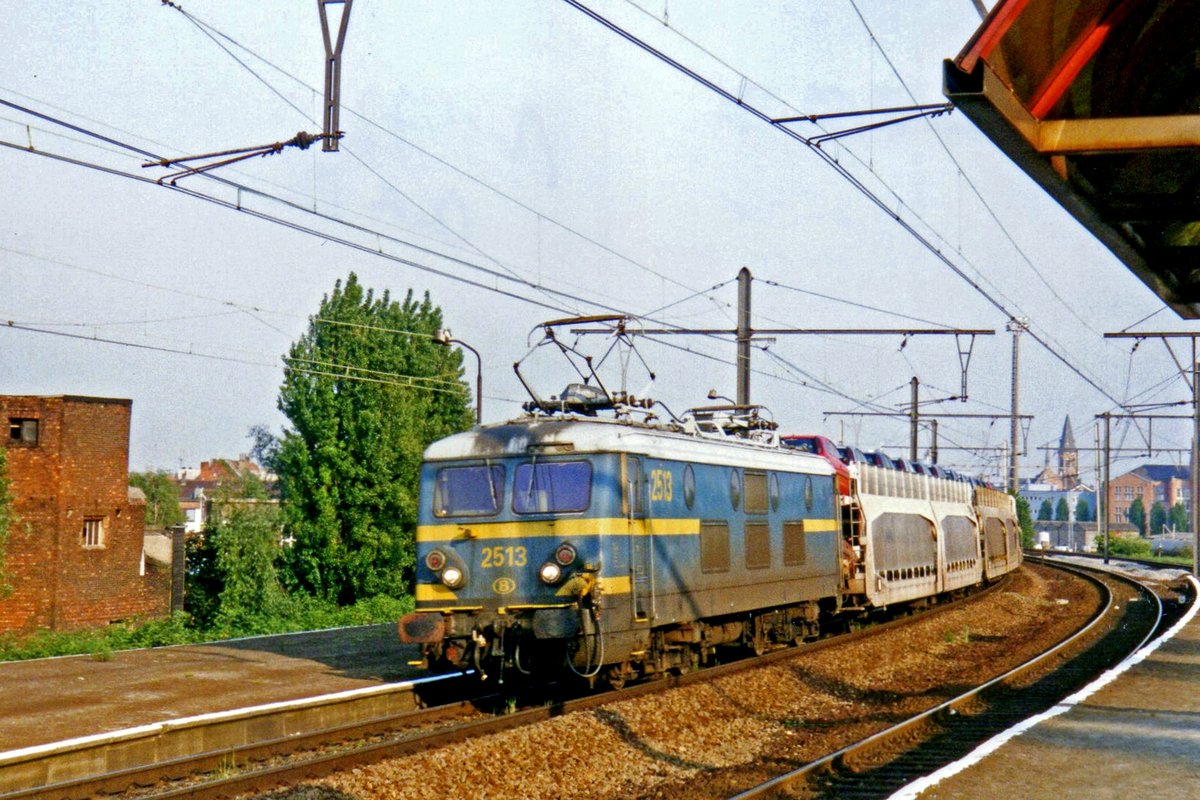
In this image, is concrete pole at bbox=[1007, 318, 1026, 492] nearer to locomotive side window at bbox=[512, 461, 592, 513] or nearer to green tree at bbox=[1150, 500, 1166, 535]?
locomotive side window at bbox=[512, 461, 592, 513]

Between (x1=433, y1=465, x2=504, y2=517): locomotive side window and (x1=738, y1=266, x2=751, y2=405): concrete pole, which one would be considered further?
(x1=738, y1=266, x2=751, y2=405): concrete pole

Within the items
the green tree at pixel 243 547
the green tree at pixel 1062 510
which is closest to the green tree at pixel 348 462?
the green tree at pixel 243 547

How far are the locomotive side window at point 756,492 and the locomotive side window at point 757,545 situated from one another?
0.07 meters

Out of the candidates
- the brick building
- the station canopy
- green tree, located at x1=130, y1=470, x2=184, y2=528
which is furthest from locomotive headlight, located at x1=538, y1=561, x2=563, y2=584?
green tree, located at x1=130, y1=470, x2=184, y2=528

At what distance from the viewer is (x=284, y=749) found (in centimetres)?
1189

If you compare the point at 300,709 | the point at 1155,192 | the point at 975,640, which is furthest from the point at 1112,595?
the point at 1155,192

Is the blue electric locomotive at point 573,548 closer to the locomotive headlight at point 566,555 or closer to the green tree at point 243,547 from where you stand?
the locomotive headlight at point 566,555

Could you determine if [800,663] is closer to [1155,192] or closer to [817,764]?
[817,764]

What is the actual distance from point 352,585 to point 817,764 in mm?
24021

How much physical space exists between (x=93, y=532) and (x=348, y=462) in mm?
8002

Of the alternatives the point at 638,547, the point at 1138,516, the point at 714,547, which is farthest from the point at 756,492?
→ the point at 1138,516

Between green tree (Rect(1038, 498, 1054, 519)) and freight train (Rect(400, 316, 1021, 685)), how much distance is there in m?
155

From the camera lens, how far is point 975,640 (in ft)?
78.2

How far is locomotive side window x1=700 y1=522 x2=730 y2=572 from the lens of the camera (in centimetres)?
1577
